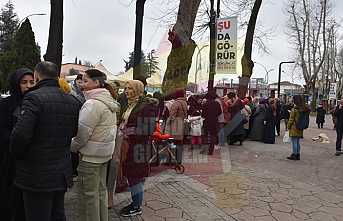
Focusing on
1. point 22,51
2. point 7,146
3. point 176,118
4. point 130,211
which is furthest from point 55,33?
point 22,51

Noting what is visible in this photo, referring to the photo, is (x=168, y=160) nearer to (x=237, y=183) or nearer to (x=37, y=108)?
(x=237, y=183)

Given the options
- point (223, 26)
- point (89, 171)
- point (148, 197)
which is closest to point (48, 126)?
point (89, 171)

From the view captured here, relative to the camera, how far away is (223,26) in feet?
35.7

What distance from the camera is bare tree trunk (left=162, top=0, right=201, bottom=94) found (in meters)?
10.7

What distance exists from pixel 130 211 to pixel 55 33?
4.52m

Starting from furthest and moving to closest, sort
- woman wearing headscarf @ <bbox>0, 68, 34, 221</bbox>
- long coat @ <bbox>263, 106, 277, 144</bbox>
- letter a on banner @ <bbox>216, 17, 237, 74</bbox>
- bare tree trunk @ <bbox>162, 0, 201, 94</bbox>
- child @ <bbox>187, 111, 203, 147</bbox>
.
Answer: long coat @ <bbox>263, 106, 277, 144</bbox>
child @ <bbox>187, 111, 203, 147</bbox>
bare tree trunk @ <bbox>162, 0, 201, 94</bbox>
letter a on banner @ <bbox>216, 17, 237, 74</bbox>
woman wearing headscarf @ <bbox>0, 68, 34, 221</bbox>

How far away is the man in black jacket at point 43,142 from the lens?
319cm

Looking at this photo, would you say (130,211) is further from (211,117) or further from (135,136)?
→ (211,117)

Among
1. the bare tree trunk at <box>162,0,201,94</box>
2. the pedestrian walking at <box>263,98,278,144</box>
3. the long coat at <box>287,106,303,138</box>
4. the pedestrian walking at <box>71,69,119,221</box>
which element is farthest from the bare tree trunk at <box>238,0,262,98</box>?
the pedestrian walking at <box>71,69,119,221</box>

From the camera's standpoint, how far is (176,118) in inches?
344

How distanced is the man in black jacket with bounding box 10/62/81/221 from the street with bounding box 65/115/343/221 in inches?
57.2

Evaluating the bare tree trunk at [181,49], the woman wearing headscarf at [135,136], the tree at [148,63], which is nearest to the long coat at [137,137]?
the woman wearing headscarf at [135,136]

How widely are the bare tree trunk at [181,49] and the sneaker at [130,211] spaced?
5.35 m

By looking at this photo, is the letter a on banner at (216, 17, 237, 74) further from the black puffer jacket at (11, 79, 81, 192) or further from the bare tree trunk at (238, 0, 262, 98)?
the black puffer jacket at (11, 79, 81, 192)
